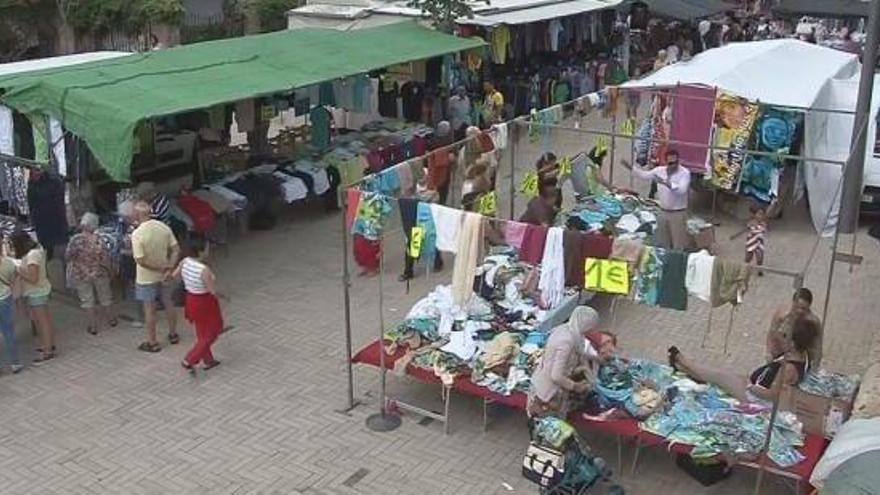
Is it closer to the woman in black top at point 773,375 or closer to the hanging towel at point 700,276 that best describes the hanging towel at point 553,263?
the hanging towel at point 700,276

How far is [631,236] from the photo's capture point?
1150 cm

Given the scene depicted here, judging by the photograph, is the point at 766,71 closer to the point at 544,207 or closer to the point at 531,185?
the point at 531,185

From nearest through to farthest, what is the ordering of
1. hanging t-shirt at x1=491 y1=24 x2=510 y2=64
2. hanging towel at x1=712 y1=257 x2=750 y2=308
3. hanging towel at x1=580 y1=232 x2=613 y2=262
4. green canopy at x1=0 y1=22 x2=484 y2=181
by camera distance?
hanging towel at x1=712 y1=257 x2=750 y2=308
hanging towel at x1=580 y1=232 x2=613 y2=262
green canopy at x1=0 y1=22 x2=484 y2=181
hanging t-shirt at x1=491 y1=24 x2=510 y2=64

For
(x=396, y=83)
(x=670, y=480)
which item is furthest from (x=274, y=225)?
(x=670, y=480)

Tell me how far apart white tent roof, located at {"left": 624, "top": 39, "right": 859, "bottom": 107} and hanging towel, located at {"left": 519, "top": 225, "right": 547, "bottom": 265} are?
756cm

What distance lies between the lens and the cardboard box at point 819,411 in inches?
293

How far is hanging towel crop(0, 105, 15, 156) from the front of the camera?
11.3m

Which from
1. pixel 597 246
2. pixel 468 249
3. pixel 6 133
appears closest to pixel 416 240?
pixel 468 249

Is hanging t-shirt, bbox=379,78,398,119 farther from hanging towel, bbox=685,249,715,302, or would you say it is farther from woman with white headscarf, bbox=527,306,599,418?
hanging towel, bbox=685,249,715,302

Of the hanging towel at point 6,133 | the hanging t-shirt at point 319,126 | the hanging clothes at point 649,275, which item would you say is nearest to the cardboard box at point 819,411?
the hanging clothes at point 649,275

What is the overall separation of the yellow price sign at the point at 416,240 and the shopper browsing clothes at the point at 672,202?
4581 millimetres

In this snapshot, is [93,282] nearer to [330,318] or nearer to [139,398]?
[139,398]

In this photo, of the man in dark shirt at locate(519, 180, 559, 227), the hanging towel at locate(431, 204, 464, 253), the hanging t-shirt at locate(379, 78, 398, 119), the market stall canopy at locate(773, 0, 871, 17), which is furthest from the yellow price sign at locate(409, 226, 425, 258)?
the market stall canopy at locate(773, 0, 871, 17)

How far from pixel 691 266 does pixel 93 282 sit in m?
6.53
